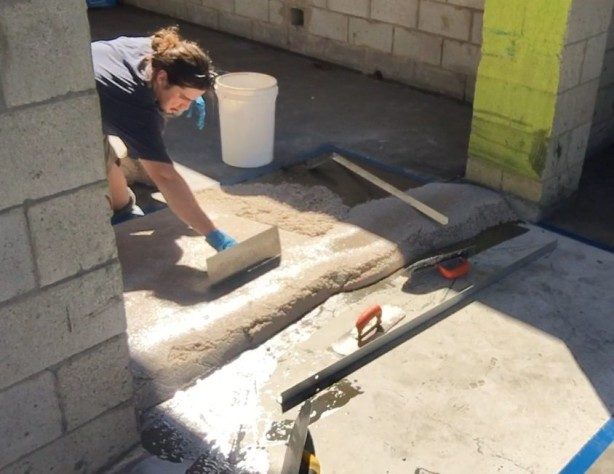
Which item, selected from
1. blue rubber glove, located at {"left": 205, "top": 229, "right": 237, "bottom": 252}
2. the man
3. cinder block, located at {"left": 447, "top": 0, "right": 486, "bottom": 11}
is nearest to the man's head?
the man

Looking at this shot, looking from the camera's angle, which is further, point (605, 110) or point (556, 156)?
point (605, 110)

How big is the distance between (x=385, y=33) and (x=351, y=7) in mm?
361

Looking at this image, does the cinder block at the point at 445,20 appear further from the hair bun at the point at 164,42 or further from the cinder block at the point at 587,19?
the hair bun at the point at 164,42

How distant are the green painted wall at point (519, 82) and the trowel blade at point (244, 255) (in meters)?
1.35

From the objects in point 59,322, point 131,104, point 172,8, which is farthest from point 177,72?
point 172,8

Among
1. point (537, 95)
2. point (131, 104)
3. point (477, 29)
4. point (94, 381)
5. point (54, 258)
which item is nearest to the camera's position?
point (54, 258)

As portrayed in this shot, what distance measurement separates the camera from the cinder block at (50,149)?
1805 millimetres

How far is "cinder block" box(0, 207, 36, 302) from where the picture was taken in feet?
6.07


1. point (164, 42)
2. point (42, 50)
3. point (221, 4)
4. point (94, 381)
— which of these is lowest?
point (94, 381)

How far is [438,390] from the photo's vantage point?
269 centimetres

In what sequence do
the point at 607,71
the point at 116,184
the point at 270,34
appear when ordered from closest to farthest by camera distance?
the point at 116,184 < the point at 607,71 < the point at 270,34

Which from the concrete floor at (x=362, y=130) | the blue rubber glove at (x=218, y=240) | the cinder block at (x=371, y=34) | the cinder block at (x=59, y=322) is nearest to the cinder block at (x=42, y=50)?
the cinder block at (x=59, y=322)

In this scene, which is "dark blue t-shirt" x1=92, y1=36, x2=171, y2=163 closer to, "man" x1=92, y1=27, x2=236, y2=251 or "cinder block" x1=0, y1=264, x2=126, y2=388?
"man" x1=92, y1=27, x2=236, y2=251

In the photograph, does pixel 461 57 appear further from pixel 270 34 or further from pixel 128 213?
pixel 128 213
